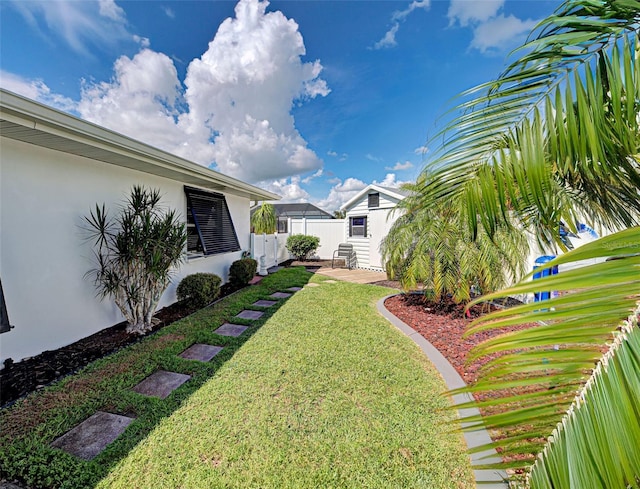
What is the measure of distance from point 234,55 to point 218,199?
16.0ft

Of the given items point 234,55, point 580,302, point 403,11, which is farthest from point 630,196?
point 234,55

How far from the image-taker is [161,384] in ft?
10.5

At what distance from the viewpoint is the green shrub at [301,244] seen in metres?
14.1

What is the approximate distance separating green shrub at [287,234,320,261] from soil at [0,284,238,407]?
928cm

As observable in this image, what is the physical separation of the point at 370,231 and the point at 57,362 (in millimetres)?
10504

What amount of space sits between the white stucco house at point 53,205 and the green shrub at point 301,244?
8.83m

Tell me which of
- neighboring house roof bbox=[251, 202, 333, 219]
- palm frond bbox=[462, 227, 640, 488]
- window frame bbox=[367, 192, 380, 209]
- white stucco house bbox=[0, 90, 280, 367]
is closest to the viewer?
palm frond bbox=[462, 227, 640, 488]

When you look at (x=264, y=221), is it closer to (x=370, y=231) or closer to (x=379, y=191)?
(x=370, y=231)

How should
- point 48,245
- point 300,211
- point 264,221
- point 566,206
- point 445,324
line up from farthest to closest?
point 300,211 → point 264,221 → point 445,324 → point 48,245 → point 566,206

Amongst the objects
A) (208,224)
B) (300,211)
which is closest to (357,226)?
(208,224)

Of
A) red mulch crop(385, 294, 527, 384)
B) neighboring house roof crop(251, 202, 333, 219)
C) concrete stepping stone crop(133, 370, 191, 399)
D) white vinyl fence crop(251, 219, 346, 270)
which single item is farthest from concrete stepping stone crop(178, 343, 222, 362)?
neighboring house roof crop(251, 202, 333, 219)

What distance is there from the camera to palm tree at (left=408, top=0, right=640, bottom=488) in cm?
69

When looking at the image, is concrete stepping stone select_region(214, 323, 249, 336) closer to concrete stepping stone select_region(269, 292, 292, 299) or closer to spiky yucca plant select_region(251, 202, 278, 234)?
concrete stepping stone select_region(269, 292, 292, 299)

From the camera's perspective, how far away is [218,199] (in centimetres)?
815
